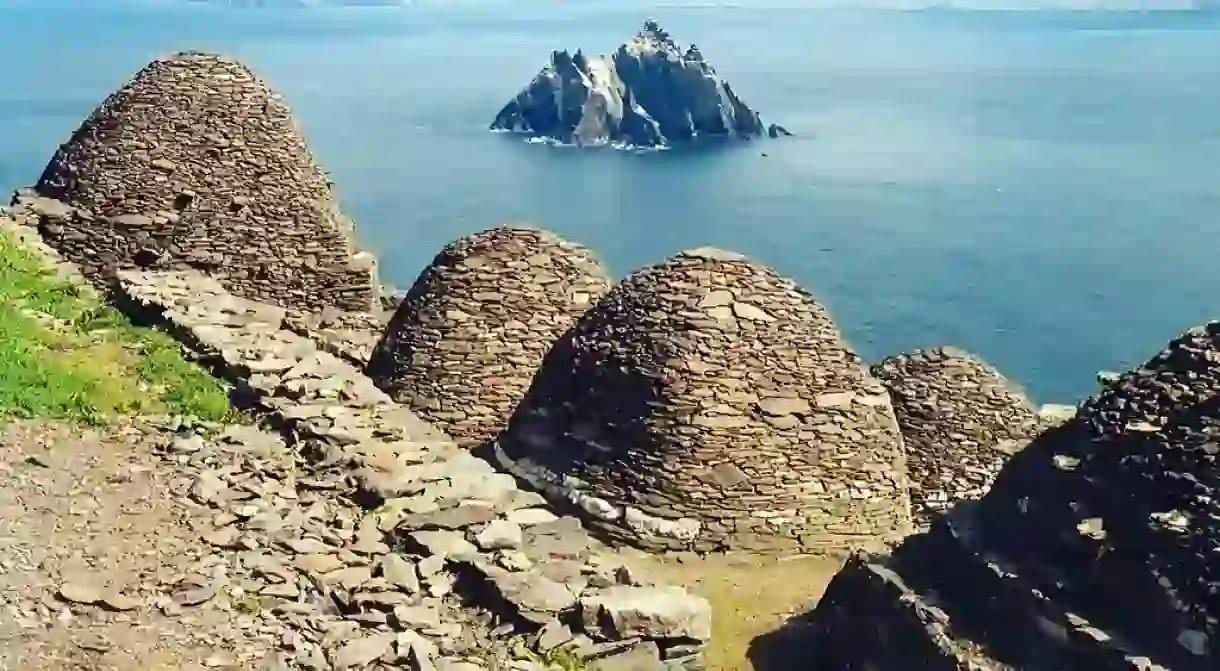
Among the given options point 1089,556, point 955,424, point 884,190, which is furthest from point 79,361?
point 884,190

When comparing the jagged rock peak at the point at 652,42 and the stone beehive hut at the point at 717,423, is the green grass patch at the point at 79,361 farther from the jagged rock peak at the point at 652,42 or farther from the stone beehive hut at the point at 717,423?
the jagged rock peak at the point at 652,42

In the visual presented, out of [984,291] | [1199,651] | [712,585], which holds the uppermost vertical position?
[1199,651]

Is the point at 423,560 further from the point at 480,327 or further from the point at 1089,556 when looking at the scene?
the point at 480,327

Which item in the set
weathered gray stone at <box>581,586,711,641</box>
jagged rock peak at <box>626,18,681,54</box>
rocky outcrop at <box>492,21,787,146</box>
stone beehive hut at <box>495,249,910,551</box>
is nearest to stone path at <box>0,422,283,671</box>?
weathered gray stone at <box>581,586,711,641</box>

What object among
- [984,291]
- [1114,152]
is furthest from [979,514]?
[1114,152]

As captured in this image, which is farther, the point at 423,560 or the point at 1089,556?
the point at 1089,556

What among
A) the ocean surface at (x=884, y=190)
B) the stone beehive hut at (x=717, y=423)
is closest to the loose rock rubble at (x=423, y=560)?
the stone beehive hut at (x=717, y=423)

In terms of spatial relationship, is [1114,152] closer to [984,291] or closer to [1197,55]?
[984,291]
